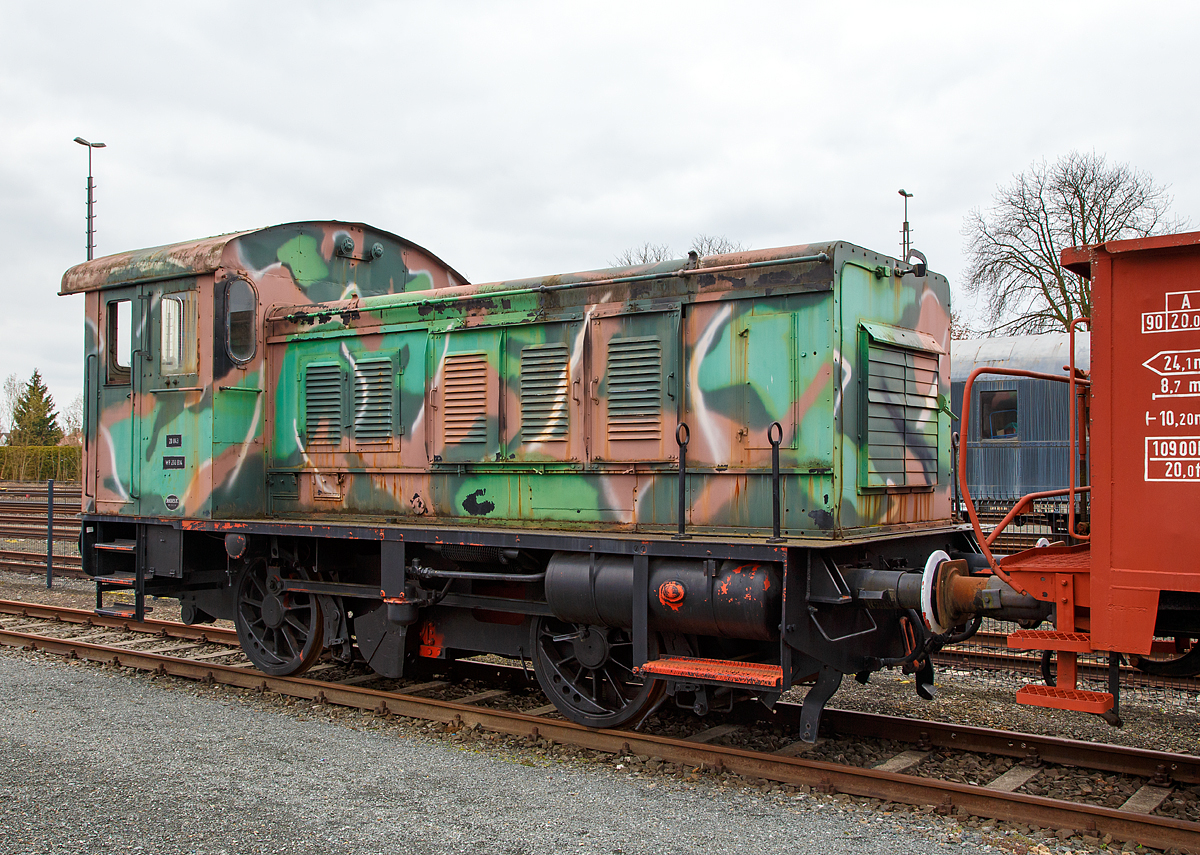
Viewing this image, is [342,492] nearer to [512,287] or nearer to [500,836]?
[512,287]

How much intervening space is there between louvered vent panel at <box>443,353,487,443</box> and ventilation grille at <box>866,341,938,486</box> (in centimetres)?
285

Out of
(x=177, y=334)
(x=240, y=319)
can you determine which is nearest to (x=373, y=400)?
(x=240, y=319)

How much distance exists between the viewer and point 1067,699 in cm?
441

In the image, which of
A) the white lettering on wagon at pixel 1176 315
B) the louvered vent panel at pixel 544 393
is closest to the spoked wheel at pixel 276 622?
the louvered vent panel at pixel 544 393

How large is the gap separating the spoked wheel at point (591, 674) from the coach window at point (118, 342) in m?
4.88

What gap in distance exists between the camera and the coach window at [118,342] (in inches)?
336

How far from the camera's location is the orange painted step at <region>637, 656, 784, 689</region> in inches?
203

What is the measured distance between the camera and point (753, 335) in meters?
5.97

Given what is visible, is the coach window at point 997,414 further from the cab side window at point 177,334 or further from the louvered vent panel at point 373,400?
the cab side window at point 177,334

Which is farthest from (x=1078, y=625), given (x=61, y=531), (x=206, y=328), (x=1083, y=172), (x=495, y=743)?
(x=1083, y=172)

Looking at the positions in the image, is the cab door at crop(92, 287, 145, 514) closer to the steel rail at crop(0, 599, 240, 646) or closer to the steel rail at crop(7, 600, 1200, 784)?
the steel rail at crop(0, 599, 240, 646)

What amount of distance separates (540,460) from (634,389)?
921 millimetres

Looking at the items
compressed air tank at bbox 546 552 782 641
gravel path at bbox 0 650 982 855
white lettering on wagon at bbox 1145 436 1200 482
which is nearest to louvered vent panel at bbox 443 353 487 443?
compressed air tank at bbox 546 552 782 641

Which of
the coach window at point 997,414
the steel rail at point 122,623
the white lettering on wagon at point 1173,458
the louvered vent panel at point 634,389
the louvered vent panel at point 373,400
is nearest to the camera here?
the white lettering on wagon at point 1173,458
